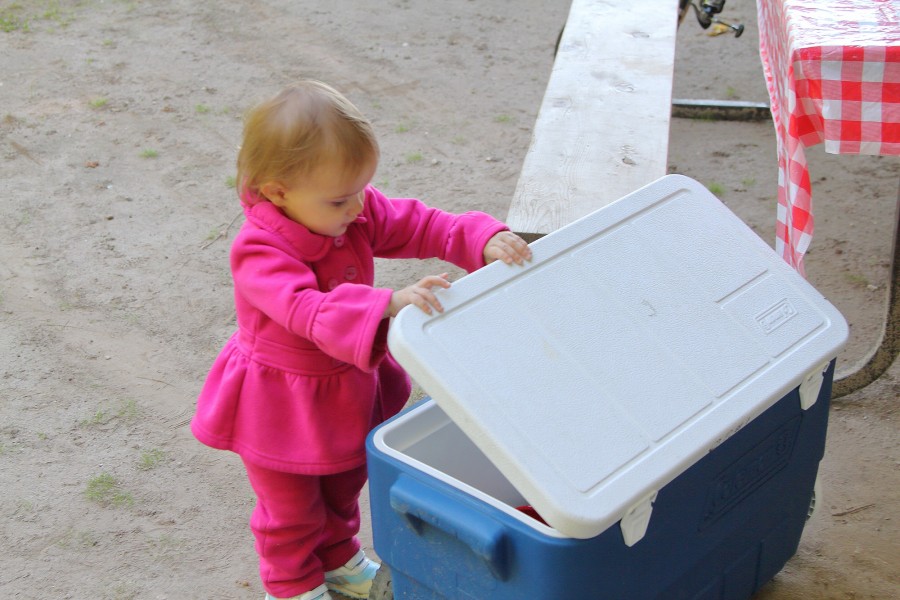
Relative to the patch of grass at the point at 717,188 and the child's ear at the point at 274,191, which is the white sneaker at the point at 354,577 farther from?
the patch of grass at the point at 717,188

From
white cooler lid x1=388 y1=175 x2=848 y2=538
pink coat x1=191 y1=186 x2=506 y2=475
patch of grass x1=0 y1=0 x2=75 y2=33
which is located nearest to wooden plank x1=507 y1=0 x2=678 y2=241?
pink coat x1=191 y1=186 x2=506 y2=475

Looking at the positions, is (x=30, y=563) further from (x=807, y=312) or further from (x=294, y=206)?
(x=807, y=312)

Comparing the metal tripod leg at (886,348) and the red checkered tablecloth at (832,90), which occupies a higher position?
the red checkered tablecloth at (832,90)

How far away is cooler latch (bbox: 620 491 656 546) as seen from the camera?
138 cm

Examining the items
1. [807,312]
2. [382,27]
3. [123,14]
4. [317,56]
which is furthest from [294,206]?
[123,14]

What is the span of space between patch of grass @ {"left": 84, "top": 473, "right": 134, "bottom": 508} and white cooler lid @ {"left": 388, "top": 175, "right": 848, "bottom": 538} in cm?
127

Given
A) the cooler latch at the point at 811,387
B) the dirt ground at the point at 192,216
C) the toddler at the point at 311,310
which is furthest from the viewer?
→ the dirt ground at the point at 192,216

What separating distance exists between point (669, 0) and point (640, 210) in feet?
7.88

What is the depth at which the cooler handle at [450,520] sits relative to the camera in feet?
4.44

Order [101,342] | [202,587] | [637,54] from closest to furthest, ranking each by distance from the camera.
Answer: [202,587]
[101,342]
[637,54]

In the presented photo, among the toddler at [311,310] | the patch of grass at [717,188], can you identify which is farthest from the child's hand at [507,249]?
the patch of grass at [717,188]

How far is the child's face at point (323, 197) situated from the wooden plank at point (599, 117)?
61cm

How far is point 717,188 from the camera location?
3814mm

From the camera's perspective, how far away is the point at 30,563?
218cm
